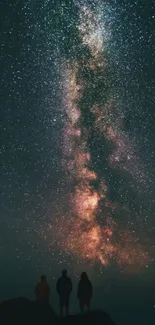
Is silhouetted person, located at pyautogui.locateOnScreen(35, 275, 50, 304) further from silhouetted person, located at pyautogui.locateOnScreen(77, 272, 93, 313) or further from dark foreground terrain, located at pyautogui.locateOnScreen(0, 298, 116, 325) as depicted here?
silhouetted person, located at pyautogui.locateOnScreen(77, 272, 93, 313)

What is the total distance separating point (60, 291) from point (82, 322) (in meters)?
1.73

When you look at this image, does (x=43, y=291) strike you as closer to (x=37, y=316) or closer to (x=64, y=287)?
(x=37, y=316)

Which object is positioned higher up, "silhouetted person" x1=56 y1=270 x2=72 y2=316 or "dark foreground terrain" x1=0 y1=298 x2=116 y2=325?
"silhouetted person" x1=56 y1=270 x2=72 y2=316

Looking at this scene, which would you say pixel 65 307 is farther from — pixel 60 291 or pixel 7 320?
pixel 7 320

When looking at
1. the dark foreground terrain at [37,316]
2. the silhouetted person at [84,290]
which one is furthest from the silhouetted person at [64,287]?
the dark foreground terrain at [37,316]

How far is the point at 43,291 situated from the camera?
19.6 meters

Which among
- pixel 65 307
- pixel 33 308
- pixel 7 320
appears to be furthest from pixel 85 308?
pixel 7 320

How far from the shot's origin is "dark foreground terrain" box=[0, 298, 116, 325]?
18281 millimetres

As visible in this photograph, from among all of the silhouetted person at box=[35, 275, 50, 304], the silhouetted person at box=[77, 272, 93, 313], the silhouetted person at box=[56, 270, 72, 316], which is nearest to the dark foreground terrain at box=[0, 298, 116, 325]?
the silhouetted person at box=[35, 275, 50, 304]

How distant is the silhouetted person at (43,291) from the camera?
19.5 m

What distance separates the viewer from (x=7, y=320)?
62.0 feet

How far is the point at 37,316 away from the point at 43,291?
3.81 feet

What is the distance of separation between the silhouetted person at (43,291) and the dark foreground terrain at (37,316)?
1.12ft

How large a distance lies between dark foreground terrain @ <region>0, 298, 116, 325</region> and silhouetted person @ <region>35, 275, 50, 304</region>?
341 millimetres
